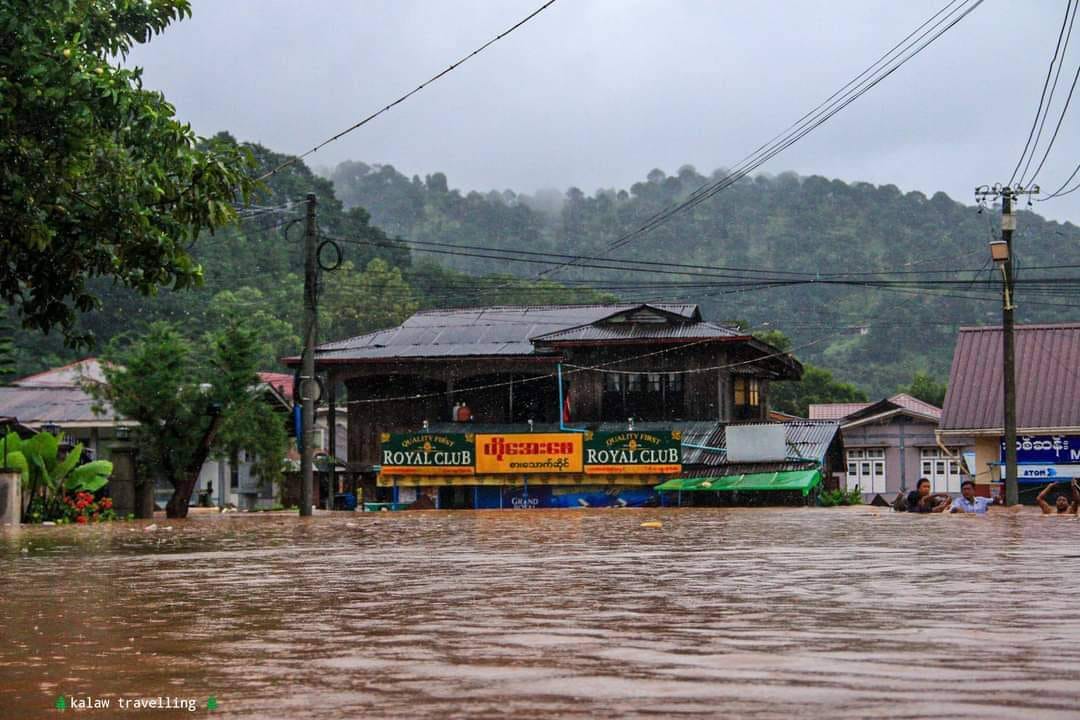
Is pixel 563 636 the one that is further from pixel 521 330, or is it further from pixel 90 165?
pixel 521 330

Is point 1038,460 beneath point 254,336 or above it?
beneath

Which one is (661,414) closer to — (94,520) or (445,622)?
(94,520)

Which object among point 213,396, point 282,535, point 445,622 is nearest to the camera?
point 445,622

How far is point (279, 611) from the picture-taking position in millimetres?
8211

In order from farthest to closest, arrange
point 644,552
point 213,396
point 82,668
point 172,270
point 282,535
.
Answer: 1. point 213,396
2. point 282,535
3. point 172,270
4. point 644,552
5. point 82,668

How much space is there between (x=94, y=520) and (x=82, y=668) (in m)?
28.9

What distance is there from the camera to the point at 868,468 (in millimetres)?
70312

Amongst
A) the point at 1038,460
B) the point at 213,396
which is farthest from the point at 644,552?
the point at 1038,460

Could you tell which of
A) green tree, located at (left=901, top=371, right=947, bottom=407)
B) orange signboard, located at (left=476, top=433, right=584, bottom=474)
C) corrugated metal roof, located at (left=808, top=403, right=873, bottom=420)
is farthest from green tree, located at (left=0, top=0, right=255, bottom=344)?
green tree, located at (left=901, top=371, right=947, bottom=407)

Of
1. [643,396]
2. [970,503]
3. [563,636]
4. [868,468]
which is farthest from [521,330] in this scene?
[563,636]

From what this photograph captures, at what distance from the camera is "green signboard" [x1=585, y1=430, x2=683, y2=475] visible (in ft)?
148

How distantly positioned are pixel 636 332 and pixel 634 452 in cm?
553

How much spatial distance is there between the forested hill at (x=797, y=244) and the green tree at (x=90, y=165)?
57.4m

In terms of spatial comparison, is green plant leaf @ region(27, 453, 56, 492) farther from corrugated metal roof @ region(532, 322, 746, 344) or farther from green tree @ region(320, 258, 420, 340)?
green tree @ region(320, 258, 420, 340)
